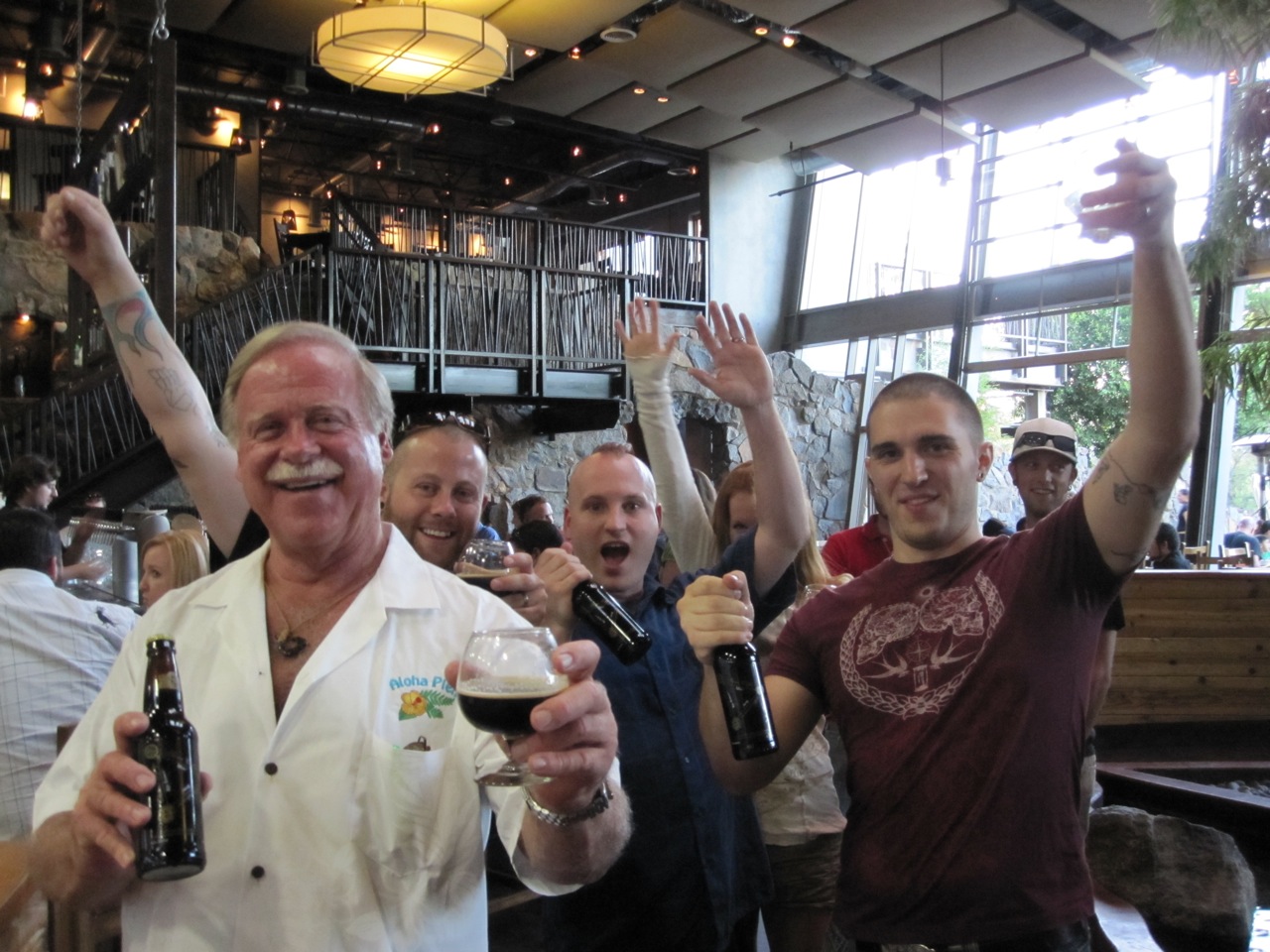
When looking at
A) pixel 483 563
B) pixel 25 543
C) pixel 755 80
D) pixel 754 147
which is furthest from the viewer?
pixel 754 147

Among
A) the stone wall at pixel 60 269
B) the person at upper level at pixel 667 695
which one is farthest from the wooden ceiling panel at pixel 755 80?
the person at upper level at pixel 667 695

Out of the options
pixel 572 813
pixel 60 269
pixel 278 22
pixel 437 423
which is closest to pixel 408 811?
pixel 572 813

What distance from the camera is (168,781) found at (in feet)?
4.25

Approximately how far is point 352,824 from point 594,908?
0.66m

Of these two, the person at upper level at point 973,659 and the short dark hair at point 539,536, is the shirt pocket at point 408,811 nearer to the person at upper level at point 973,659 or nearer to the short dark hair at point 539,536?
the person at upper level at point 973,659

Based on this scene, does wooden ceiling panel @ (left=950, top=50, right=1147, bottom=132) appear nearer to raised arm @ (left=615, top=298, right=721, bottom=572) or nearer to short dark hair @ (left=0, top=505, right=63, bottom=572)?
raised arm @ (left=615, top=298, right=721, bottom=572)

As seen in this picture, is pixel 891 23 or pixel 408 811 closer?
pixel 408 811

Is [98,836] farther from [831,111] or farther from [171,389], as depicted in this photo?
[831,111]

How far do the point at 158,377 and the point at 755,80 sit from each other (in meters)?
9.20

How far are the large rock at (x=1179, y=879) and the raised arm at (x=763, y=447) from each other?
6.03 feet

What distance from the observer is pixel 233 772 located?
1.50 metres

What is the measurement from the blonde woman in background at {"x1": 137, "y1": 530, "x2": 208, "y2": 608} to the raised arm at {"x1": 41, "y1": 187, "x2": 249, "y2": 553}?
1398 mm

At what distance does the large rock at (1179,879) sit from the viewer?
324 centimetres

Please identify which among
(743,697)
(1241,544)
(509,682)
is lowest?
(1241,544)
